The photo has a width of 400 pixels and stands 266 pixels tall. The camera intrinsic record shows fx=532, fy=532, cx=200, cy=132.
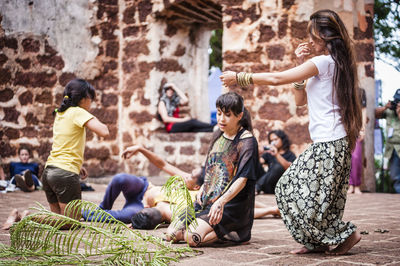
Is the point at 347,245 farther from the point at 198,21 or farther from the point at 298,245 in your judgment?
the point at 198,21

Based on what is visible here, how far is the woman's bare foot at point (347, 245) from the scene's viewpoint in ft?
9.36

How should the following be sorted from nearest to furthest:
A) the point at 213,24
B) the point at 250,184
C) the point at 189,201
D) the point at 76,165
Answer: the point at 189,201, the point at 250,184, the point at 76,165, the point at 213,24

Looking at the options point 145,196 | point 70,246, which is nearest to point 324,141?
point 70,246

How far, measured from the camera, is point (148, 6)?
314 inches

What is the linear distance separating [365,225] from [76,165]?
2268 mm

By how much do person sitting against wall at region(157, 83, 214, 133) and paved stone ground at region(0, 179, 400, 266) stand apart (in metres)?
2.98

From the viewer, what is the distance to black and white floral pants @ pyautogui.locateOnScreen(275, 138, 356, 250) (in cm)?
281

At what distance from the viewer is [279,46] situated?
6973mm

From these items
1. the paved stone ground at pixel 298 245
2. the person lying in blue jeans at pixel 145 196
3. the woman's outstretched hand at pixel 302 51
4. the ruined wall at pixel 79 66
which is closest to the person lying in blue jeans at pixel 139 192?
the person lying in blue jeans at pixel 145 196

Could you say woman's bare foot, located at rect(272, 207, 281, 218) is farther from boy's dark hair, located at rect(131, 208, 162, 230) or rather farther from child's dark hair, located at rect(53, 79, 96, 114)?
child's dark hair, located at rect(53, 79, 96, 114)

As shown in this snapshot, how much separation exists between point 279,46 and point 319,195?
441 centimetres

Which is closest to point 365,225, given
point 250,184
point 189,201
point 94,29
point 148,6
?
point 250,184

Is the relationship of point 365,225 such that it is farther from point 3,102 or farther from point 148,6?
point 3,102

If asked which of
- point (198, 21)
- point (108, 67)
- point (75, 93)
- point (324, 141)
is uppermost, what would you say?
point (198, 21)
